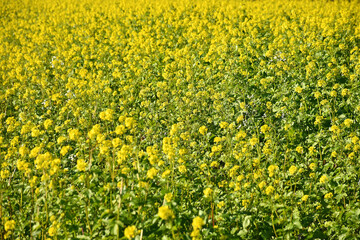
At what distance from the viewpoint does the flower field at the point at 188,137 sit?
2658 mm

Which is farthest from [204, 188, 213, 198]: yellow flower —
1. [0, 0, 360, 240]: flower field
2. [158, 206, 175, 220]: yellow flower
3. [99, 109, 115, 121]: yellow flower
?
[99, 109, 115, 121]: yellow flower

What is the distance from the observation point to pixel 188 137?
393 centimetres

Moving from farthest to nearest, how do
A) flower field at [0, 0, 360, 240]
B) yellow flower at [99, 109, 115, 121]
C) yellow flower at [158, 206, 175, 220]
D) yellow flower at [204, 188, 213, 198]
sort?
1. yellow flower at [99, 109, 115, 121]
2. flower field at [0, 0, 360, 240]
3. yellow flower at [204, 188, 213, 198]
4. yellow flower at [158, 206, 175, 220]

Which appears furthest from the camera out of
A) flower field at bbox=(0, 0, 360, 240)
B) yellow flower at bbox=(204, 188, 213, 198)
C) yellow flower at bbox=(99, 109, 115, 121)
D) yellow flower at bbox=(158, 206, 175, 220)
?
yellow flower at bbox=(99, 109, 115, 121)

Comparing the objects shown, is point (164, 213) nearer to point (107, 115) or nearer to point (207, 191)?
point (207, 191)

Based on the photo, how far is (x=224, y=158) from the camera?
3518 millimetres

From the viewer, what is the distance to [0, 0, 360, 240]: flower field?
8.72 ft

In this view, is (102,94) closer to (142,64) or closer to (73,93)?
(73,93)

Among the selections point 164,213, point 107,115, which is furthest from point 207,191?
point 107,115

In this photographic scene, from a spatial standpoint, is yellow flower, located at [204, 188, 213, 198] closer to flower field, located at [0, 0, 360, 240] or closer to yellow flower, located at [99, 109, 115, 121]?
flower field, located at [0, 0, 360, 240]

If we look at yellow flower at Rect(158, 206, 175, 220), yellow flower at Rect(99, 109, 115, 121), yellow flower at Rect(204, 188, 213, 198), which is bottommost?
yellow flower at Rect(204, 188, 213, 198)

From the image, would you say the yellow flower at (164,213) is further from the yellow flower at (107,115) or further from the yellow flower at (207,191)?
the yellow flower at (107,115)

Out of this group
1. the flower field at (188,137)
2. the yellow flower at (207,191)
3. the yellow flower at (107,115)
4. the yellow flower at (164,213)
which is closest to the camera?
the yellow flower at (164,213)

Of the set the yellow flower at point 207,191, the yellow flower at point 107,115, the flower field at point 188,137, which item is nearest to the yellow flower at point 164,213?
the flower field at point 188,137
